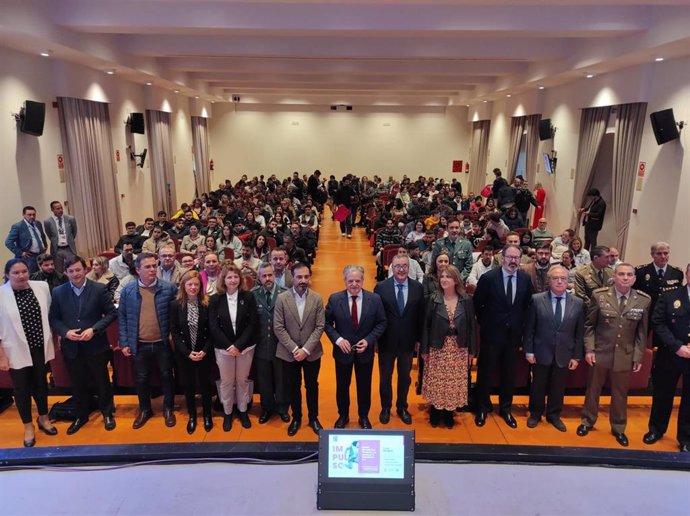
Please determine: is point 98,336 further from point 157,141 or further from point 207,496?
point 157,141

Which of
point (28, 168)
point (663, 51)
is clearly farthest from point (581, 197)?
point (28, 168)

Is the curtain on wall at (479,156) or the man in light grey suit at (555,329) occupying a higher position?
the curtain on wall at (479,156)

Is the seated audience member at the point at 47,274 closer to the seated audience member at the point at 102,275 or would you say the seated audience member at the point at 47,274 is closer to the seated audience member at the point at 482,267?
the seated audience member at the point at 102,275

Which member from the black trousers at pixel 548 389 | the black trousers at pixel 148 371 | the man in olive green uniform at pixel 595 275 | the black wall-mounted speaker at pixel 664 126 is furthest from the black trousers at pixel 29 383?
the black wall-mounted speaker at pixel 664 126

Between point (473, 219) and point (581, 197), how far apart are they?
101 inches

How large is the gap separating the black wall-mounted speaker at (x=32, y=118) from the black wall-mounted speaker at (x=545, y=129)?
1094 centimetres

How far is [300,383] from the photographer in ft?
14.2

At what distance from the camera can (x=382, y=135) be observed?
2256 cm

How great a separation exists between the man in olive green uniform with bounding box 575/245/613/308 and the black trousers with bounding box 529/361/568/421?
1.32m

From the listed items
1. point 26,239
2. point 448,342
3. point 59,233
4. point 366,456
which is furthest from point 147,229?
point 366,456

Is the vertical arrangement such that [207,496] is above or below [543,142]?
below

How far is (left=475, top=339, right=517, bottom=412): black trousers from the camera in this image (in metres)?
4.43

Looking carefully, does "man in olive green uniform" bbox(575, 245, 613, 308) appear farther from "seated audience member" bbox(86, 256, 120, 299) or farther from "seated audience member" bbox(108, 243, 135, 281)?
"seated audience member" bbox(108, 243, 135, 281)

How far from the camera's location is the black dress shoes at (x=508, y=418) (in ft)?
14.6
